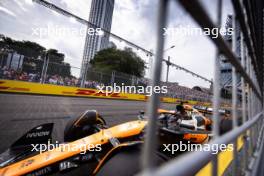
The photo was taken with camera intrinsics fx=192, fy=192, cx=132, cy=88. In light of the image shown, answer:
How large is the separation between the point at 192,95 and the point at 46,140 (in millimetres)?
25201

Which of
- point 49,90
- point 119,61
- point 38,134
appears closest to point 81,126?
point 38,134

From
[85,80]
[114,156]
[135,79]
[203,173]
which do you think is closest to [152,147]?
[114,156]

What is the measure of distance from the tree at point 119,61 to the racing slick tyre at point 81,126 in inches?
1265

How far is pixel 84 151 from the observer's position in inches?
77.9

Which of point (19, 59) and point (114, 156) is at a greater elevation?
point (19, 59)

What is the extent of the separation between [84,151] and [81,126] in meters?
0.71

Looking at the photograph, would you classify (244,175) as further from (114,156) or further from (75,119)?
(75,119)

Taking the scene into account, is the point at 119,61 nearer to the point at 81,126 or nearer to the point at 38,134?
the point at 81,126

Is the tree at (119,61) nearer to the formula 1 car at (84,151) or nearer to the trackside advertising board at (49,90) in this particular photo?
the trackside advertising board at (49,90)

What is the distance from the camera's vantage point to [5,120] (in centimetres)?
385

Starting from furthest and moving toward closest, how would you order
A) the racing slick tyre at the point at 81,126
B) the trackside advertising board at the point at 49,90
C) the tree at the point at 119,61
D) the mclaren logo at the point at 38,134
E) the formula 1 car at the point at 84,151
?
1. the tree at the point at 119,61
2. the trackside advertising board at the point at 49,90
3. the racing slick tyre at the point at 81,126
4. the mclaren logo at the point at 38,134
5. the formula 1 car at the point at 84,151

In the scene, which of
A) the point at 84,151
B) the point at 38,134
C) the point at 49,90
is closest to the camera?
the point at 84,151

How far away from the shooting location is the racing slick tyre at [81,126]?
8.50ft

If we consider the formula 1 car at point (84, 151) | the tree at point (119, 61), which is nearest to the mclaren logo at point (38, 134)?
the formula 1 car at point (84, 151)
